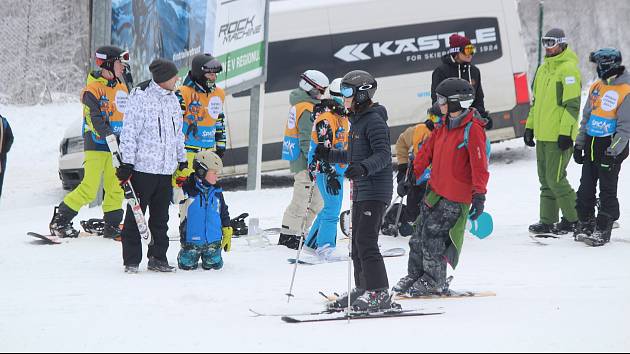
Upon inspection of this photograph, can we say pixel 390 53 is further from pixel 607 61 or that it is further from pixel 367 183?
pixel 367 183

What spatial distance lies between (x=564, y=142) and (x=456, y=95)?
3391 mm

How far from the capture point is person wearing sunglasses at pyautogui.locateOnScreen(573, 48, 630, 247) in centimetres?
1022

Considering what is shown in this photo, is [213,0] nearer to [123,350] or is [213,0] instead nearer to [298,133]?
[298,133]

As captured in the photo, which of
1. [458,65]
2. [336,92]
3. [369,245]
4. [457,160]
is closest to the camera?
[369,245]

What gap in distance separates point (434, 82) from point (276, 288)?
368 cm

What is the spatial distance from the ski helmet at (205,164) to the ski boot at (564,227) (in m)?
4.01

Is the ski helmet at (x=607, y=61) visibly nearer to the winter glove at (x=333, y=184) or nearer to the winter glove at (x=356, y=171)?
the winter glove at (x=333, y=184)

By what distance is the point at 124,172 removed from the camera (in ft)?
28.0

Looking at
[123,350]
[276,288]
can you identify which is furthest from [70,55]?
[123,350]

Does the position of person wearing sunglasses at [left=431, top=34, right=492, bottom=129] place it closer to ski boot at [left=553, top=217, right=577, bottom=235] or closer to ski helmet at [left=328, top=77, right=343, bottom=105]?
ski boot at [left=553, top=217, right=577, bottom=235]

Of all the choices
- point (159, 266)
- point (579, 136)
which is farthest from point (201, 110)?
point (579, 136)

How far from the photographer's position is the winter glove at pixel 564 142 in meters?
10.7

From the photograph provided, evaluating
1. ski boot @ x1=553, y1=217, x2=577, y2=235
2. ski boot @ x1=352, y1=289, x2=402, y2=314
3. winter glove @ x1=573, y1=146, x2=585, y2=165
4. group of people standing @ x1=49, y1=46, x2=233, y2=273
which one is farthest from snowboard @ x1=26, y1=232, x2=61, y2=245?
winter glove @ x1=573, y1=146, x2=585, y2=165

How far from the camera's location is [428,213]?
7.86 meters
